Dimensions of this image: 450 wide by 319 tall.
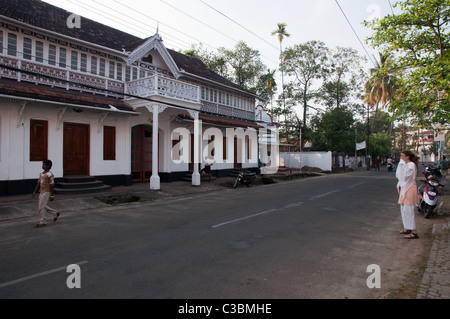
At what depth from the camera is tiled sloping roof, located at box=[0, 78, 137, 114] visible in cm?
1127

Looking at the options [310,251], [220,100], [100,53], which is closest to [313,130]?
[220,100]

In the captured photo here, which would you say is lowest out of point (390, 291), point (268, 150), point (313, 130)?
point (390, 291)

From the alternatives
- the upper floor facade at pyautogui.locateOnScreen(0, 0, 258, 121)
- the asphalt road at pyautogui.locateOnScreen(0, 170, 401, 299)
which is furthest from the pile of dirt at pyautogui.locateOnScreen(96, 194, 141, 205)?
the upper floor facade at pyautogui.locateOnScreen(0, 0, 258, 121)

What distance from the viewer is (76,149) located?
14266mm

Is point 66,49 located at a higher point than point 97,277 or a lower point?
higher

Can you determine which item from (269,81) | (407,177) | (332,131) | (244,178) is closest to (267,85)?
(269,81)

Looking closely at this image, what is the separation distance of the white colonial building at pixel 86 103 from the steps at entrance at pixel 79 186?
54 cm

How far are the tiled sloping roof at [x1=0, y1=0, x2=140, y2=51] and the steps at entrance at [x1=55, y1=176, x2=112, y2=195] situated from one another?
6732 millimetres

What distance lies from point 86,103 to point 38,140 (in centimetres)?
261

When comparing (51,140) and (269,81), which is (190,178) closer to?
(51,140)

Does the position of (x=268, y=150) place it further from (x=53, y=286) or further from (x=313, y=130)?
(x=53, y=286)

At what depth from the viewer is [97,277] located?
4316 mm

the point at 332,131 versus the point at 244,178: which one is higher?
the point at 332,131
